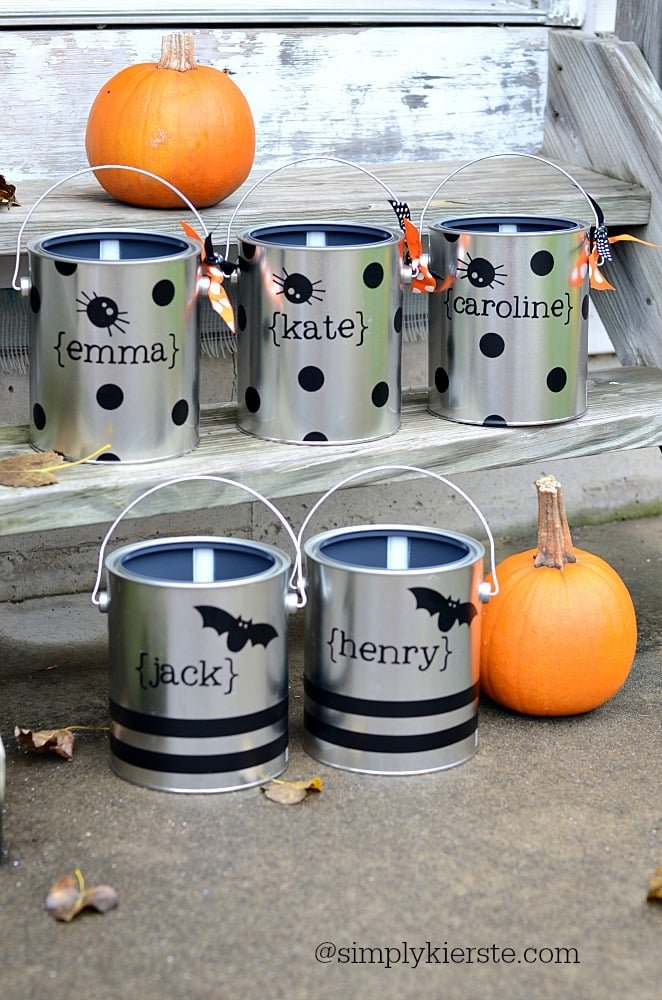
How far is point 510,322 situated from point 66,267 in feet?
2.66

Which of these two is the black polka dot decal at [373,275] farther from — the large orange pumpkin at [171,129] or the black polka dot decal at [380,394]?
the large orange pumpkin at [171,129]

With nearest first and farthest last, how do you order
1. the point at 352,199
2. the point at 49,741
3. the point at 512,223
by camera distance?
1. the point at 49,741
2. the point at 512,223
3. the point at 352,199

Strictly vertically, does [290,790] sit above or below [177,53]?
below

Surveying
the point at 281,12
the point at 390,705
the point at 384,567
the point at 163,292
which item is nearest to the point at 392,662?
the point at 390,705

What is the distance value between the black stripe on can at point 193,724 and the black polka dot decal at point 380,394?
1.96ft

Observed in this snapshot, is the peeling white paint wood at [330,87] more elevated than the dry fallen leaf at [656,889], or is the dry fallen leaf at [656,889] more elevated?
the peeling white paint wood at [330,87]

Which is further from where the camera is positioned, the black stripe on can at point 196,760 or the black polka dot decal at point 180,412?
the black polka dot decal at point 180,412

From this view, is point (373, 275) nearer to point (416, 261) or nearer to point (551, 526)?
point (416, 261)

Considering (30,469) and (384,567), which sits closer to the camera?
(30,469)

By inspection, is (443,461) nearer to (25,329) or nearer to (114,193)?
(114,193)

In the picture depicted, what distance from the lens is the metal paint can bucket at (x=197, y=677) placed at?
2.08 meters

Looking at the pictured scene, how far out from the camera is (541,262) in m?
2.43

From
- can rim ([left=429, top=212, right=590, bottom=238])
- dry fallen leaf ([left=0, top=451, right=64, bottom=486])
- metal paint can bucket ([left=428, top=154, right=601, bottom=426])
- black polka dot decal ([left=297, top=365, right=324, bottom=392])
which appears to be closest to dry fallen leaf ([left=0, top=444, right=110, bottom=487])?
dry fallen leaf ([left=0, top=451, right=64, bottom=486])

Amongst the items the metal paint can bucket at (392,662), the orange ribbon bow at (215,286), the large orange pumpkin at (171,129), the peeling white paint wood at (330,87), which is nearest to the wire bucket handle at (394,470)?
the metal paint can bucket at (392,662)
